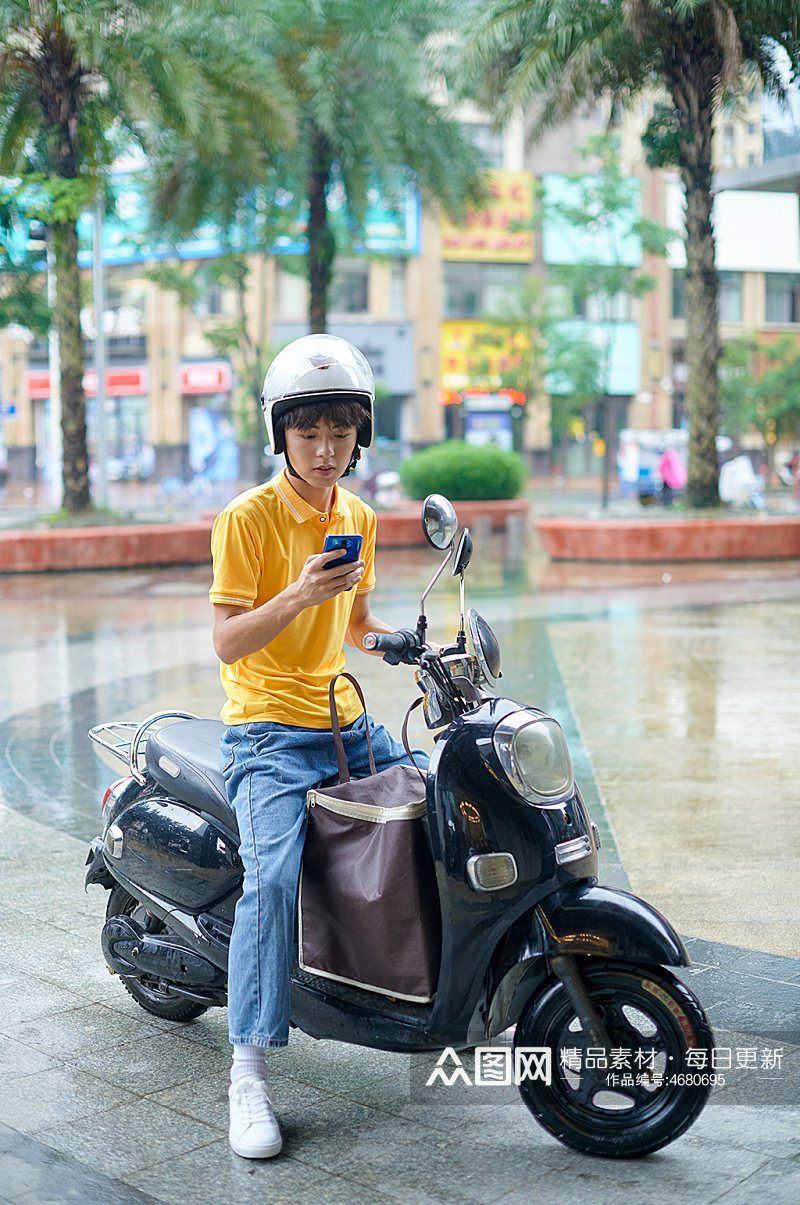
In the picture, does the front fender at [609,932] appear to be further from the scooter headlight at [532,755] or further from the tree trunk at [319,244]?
the tree trunk at [319,244]

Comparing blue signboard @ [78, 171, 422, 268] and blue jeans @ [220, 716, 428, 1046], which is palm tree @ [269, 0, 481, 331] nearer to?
blue signboard @ [78, 171, 422, 268]

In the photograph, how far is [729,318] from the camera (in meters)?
56.1

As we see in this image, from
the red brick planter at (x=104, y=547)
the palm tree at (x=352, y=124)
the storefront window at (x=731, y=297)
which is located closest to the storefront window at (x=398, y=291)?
the storefront window at (x=731, y=297)

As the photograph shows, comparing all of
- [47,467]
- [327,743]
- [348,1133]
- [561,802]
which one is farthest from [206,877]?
[47,467]

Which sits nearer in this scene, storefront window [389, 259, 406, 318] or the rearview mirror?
the rearview mirror

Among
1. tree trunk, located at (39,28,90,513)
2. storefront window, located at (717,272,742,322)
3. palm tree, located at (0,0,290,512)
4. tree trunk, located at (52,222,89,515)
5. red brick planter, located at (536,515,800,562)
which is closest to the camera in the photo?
palm tree, located at (0,0,290,512)

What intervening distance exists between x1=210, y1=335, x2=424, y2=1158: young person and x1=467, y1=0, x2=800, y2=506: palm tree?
12.2m

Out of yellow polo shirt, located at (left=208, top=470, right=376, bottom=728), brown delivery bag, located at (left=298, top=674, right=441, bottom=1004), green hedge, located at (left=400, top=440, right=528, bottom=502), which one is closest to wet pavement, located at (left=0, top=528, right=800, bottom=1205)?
brown delivery bag, located at (left=298, top=674, right=441, bottom=1004)

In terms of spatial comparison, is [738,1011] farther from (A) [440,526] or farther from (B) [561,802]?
(A) [440,526]

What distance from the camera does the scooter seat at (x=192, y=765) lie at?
10.2 feet

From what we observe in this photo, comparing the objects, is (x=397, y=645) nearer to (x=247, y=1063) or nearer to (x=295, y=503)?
(x=295, y=503)

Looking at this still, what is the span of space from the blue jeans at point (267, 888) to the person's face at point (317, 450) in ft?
1.98

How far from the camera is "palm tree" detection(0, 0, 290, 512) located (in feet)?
48.3

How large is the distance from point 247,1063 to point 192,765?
713 millimetres
